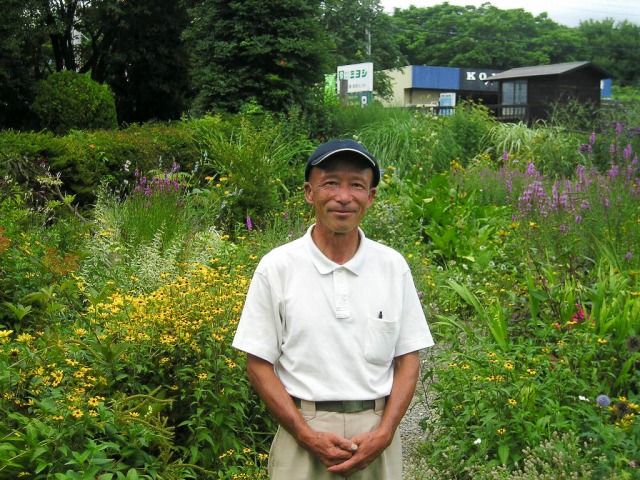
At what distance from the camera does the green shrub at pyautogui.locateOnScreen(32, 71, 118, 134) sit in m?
17.6

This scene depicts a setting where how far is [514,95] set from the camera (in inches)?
996

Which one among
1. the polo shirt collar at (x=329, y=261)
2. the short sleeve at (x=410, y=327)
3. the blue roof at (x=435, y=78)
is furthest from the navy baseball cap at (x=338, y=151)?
the blue roof at (x=435, y=78)

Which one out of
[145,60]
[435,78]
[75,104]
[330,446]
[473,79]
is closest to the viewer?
[330,446]

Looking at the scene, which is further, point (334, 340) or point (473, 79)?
point (473, 79)

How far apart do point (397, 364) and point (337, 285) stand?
13.4 inches

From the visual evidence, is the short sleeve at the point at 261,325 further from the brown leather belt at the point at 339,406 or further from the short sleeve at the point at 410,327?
the short sleeve at the point at 410,327

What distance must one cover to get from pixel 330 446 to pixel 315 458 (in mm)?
107

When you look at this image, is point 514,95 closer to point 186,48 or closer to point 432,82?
point 186,48

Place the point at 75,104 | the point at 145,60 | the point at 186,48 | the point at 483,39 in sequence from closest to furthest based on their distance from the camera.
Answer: the point at 75,104 → the point at 186,48 → the point at 145,60 → the point at 483,39

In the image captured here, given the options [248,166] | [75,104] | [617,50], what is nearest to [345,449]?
[248,166]

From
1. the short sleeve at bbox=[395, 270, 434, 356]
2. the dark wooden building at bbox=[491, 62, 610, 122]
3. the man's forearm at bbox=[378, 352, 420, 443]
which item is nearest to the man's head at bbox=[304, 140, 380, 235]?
the short sleeve at bbox=[395, 270, 434, 356]

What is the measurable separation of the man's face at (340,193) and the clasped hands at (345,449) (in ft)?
1.99

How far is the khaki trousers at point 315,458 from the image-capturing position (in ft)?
7.97

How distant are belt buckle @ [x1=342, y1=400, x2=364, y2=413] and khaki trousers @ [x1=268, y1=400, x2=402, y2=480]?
0.01 metres
